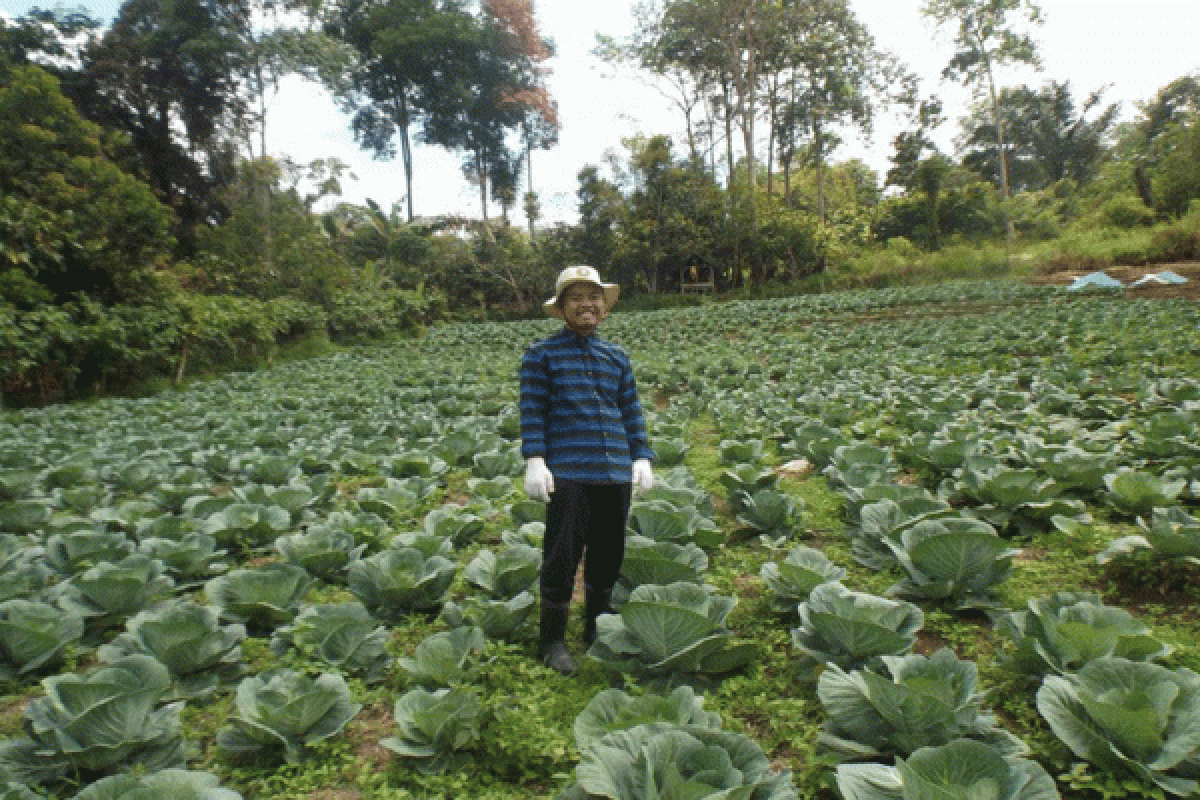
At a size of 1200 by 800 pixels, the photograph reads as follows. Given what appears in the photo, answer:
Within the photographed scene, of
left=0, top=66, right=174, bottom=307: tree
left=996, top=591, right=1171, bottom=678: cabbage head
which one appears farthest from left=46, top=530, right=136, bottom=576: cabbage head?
left=0, top=66, right=174, bottom=307: tree

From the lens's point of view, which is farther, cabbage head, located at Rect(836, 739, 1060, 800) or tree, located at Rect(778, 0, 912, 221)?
tree, located at Rect(778, 0, 912, 221)

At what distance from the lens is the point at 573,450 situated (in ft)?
9.11

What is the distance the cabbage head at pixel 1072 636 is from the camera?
220 centimetres

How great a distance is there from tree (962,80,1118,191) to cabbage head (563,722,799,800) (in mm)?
55909

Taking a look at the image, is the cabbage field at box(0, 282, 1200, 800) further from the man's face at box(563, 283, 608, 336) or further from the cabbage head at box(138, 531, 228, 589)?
the man's face at box(563, 283, 608, 336)

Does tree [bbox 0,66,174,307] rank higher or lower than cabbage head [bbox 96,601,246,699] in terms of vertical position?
higher

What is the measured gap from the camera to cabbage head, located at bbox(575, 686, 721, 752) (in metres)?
1.95

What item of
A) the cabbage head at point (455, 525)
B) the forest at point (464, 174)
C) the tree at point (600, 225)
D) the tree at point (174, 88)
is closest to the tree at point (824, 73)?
the forest at point (464, 174)

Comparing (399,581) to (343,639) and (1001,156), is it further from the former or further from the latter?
(1001,156)

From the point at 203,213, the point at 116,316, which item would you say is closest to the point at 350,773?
the point at 116,316

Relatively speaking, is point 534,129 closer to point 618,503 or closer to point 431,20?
point 431,20

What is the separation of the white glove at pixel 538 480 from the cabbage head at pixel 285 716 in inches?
36.7

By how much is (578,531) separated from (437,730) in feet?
2.91

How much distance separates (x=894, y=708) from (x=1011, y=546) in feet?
7.70
